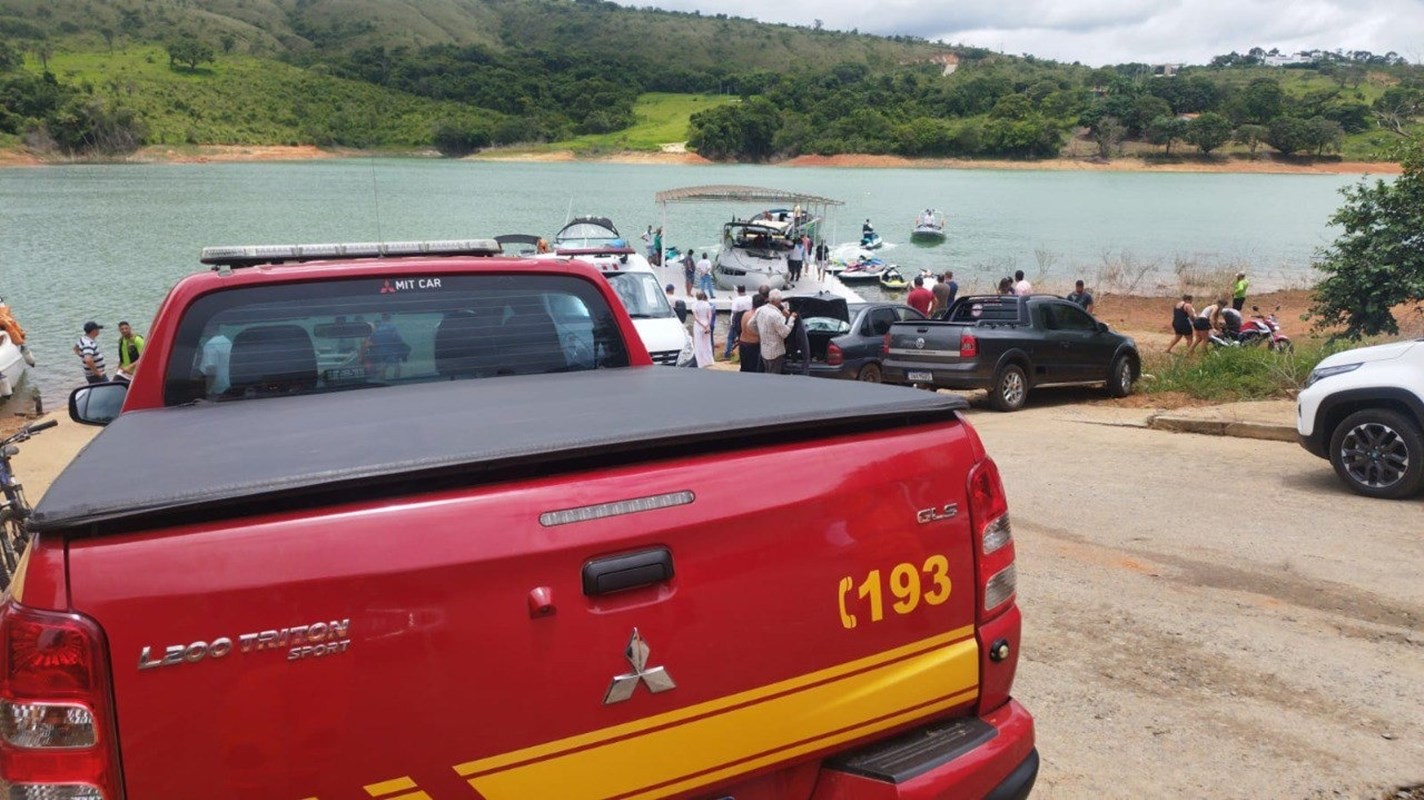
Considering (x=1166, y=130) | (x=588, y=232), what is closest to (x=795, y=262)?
(x=588, y=232)

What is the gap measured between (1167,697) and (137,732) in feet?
14.4

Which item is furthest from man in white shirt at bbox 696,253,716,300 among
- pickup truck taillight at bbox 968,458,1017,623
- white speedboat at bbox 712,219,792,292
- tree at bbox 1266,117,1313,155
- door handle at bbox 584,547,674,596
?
tree at bbox 1266,117,1313,155

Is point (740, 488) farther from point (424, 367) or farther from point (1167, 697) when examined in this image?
point (1167, 697)

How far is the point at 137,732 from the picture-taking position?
75.7 inches

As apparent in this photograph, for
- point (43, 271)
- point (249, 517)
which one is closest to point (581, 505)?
point (249, 517)

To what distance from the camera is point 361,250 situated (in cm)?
532

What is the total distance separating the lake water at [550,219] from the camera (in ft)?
116

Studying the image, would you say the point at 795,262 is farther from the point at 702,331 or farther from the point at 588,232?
the point at 702,331

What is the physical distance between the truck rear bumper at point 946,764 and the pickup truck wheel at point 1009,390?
1283 centimetres

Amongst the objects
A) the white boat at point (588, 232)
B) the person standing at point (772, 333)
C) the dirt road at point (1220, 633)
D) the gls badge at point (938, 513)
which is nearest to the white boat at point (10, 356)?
the white boat at point (588, 232)

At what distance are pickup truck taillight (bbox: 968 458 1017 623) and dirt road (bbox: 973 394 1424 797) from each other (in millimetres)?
1541

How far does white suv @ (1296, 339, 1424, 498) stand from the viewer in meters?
8.55

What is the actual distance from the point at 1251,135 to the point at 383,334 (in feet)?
409

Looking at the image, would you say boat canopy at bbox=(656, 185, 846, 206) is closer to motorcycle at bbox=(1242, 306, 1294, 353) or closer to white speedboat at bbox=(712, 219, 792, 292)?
white speedboat at bbox=(712, 219, 792, 292)
